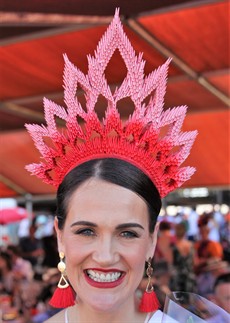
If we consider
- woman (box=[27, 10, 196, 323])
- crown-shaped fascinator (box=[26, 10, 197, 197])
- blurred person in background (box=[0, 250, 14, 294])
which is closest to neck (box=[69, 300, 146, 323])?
woman (box=[27, 10, 196, 323])

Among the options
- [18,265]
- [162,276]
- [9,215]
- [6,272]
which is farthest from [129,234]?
[9,215]

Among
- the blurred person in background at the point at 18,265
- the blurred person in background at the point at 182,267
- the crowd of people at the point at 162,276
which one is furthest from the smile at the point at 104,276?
the blurred person in background at the point at 18,265

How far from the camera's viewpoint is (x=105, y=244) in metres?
1.55

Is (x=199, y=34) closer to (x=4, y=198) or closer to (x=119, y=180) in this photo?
(x=119, y=180)

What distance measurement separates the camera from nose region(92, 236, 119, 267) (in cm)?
155

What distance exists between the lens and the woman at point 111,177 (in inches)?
62.2

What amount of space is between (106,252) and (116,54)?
300 cm

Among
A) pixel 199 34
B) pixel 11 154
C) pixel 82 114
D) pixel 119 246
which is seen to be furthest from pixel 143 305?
pixel 11 154

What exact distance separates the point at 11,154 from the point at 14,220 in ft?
6.06

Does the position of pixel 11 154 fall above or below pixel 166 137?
above

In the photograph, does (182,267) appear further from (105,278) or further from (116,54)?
(105,278)

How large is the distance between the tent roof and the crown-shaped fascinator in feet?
4.19

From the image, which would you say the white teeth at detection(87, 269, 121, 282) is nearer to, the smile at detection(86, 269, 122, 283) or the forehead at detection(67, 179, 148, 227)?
the smile at detection(86, 269, 122, 283)

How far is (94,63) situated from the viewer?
5.55ft
